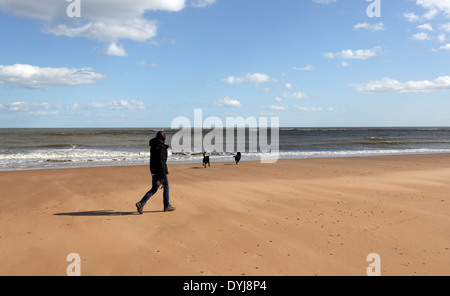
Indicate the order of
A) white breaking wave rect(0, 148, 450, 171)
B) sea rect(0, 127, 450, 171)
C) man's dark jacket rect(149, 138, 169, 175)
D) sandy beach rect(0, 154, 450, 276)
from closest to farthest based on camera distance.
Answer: sandy beach rect(0, 154, 450, 276) → man's dark jacket rect(149, 138, 169, 175) → white breaking wave rect(0, 148, 450, 171) → sea rect(0, 127, 450, 171)

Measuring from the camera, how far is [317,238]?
503 cm

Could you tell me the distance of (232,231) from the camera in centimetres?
544

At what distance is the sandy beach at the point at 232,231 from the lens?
13.4ft

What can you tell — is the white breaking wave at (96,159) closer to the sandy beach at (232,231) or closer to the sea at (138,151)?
the sea at (138,151)

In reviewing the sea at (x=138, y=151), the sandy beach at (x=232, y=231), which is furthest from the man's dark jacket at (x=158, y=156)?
the sea at (x=138, y=151)

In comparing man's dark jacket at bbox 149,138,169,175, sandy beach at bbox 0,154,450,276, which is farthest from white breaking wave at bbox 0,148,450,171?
man's dark jacket at bbox 149,138,169,175

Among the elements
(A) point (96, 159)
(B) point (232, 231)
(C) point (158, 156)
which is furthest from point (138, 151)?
(B) point (232, 231)

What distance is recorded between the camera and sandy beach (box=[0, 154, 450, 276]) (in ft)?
13.4

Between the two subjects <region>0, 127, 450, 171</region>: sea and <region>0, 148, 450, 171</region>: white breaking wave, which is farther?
<region>0, 127, 450, 171</region>: sea

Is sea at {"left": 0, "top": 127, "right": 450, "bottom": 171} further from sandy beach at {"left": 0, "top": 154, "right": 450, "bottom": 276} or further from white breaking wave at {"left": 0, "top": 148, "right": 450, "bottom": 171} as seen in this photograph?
sandy beach at {"left": 0, "top": 154, "right": 450, "bottom": 276}

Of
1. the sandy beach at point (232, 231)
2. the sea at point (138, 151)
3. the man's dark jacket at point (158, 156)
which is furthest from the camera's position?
the sea at point (138, 151)
